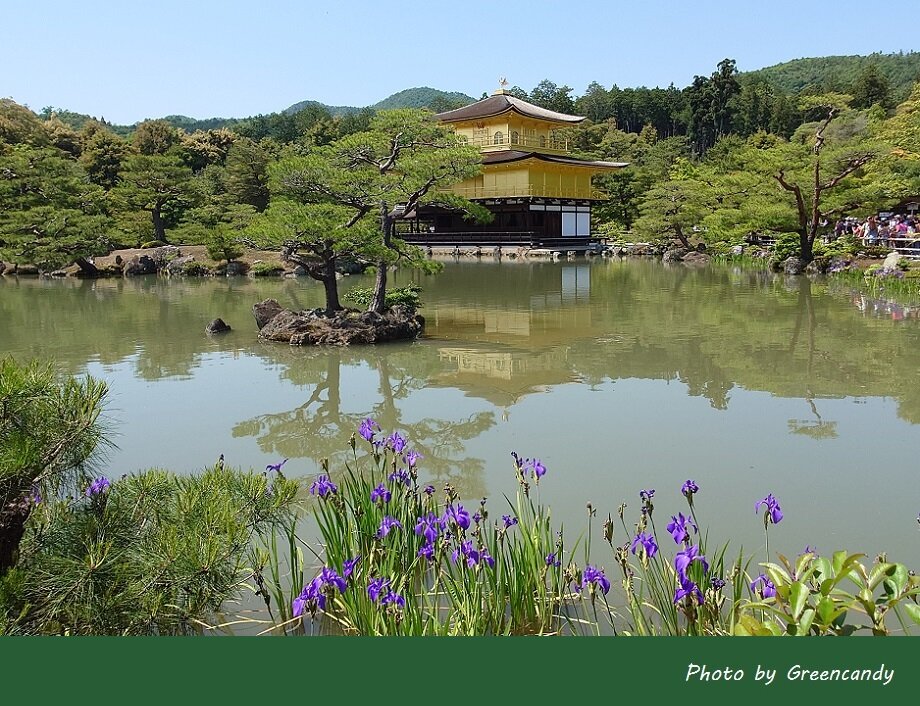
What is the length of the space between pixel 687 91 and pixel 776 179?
40.5 meters

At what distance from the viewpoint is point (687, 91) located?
54438 millimetres

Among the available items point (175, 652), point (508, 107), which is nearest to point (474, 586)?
point (175, 652)

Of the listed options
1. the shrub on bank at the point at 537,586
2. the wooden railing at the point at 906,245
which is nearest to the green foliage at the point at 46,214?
the wooden railing at the point at 906,245

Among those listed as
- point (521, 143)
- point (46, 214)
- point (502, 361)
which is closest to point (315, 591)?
point (502, 361)

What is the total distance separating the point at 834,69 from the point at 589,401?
87.0 metres

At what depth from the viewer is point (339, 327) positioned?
31.2 feet

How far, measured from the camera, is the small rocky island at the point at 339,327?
9398 millimetres

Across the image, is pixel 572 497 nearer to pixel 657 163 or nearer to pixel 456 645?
pixel 456 645

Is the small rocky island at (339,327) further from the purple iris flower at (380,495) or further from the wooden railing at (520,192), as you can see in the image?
the wooden railing at (520,192)

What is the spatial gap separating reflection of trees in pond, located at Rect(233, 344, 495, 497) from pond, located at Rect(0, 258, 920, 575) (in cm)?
3

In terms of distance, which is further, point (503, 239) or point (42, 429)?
point (503, 239)

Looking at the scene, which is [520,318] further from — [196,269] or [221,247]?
[196,269]

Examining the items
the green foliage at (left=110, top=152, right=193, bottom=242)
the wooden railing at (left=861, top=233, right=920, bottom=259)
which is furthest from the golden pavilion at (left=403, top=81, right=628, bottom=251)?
the wooden railing at (left=861, top=233, right=920, bottom=259)

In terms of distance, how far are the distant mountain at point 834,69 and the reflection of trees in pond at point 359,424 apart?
67.8 metres
